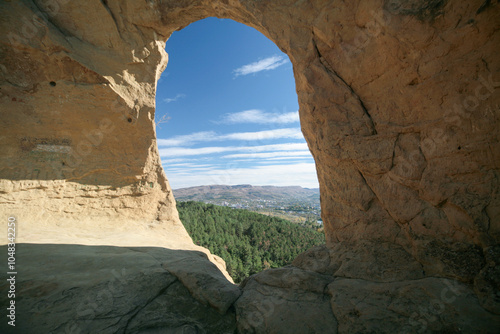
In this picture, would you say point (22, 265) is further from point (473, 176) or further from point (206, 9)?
point (206, 9)

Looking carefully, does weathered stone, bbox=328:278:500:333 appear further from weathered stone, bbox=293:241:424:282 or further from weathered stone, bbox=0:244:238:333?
weathered stone, bbox=0:244:238:333

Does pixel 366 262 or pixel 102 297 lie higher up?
pixel 102 297

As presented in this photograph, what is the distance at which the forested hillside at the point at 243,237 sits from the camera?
88.1 feet

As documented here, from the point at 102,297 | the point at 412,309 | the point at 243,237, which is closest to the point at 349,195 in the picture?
the point at 412,309

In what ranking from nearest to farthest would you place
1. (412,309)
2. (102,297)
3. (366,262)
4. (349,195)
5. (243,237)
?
(412,309) < (102,297) < (366,262) < (349,195) < (243,237)

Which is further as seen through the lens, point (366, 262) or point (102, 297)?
point (366, 262)

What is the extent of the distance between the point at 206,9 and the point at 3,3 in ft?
16.9

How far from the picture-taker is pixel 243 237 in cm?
3581

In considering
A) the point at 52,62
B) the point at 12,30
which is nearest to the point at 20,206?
the point at 52,62

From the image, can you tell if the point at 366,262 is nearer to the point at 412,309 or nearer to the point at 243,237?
the point at 412,309

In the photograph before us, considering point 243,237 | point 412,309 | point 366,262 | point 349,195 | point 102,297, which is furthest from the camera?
point 243,237

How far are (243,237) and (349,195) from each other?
34.1m

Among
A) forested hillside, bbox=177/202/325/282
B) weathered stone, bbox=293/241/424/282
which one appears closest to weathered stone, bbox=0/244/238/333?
weathered stone, bbox=293/241/424/282

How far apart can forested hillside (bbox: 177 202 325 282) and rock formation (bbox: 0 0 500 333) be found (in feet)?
70.1
